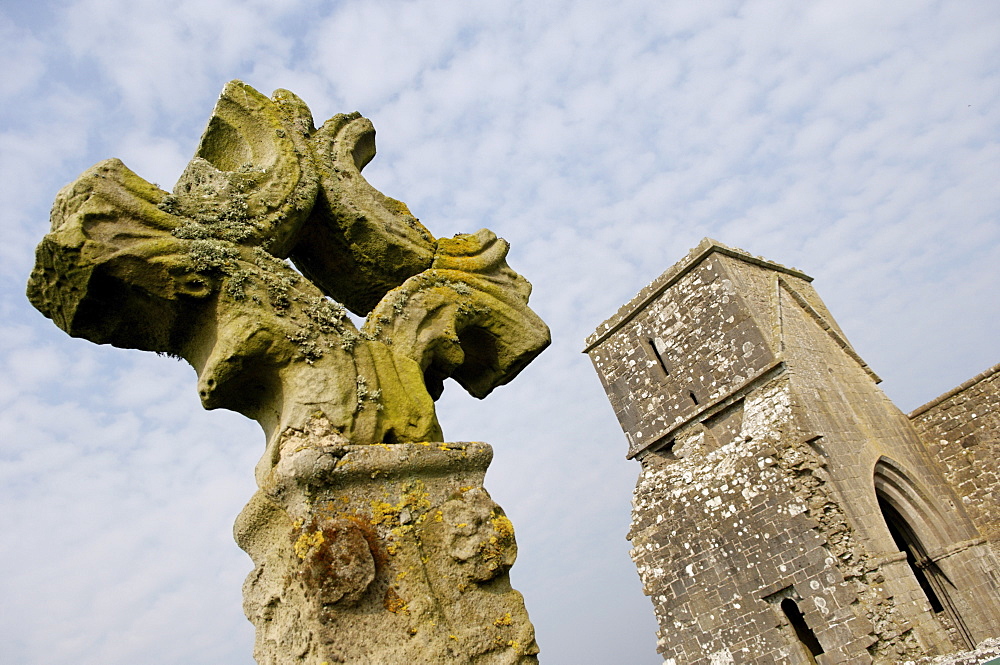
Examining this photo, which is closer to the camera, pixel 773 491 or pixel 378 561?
pixel 378 561

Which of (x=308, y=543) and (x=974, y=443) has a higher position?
(x=974, y=443)

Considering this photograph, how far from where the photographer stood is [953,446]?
12297mm

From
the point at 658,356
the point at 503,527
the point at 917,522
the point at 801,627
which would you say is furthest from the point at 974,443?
the point at 503,527

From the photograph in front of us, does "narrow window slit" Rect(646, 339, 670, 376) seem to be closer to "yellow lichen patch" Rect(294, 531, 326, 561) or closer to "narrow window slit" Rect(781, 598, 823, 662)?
"narrow window slit" Rect(781, 598, 823, 662)

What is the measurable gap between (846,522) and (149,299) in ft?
33.2

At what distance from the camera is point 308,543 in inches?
65.8

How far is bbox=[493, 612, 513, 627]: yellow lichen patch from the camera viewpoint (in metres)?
1.80

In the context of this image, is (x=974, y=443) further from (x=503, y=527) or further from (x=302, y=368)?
(x=302, y=368)

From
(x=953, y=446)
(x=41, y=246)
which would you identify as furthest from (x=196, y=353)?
(x=953, y=446)

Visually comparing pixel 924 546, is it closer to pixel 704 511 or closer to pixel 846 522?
pixel 846 522

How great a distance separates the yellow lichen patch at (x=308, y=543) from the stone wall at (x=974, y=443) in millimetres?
13381

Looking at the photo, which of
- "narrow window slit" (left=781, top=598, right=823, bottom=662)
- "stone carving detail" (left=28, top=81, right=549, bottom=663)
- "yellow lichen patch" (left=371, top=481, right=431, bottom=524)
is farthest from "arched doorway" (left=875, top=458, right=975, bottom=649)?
"yellow lichen patch" (left=371, top=481, right=431, bottom=524)

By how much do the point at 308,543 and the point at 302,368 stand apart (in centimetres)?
52

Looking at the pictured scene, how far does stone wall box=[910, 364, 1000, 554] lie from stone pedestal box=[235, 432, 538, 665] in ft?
42.5
